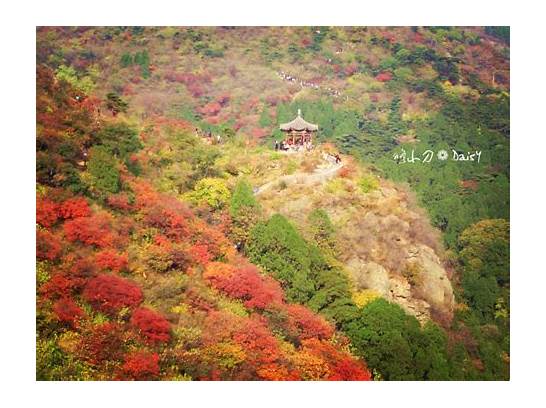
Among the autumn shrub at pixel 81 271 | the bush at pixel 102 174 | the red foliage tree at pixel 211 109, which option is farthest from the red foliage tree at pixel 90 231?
the red foliage tree at pixel 211 109

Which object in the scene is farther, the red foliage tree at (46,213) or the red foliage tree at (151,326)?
the red foliage tree at (46,213)

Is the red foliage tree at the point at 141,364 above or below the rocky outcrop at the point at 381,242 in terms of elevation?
below

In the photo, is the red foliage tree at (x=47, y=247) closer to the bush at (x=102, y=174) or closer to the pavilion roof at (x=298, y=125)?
the bush at (x=102, y=174)

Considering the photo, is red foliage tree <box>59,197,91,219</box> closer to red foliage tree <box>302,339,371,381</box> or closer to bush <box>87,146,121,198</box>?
bush <box>87,146,121,198</box>

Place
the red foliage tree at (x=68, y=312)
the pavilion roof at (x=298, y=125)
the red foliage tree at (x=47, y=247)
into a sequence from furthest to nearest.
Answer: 1. the pavilion roof at (x=298, y=125)
2. the red foliage tree at (x=47, y=247)
3. the red foliage tree at (x=68, y=312)

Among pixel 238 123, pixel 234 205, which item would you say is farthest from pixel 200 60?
pixel 234 205

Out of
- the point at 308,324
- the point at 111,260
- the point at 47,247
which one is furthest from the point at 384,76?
the point at 47,247

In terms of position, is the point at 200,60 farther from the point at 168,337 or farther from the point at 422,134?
the point at 168,337
